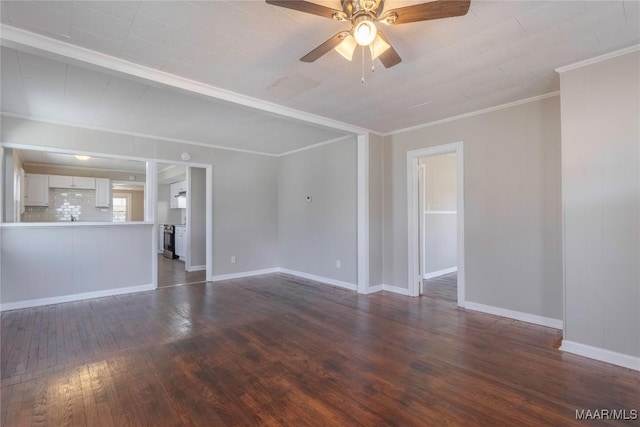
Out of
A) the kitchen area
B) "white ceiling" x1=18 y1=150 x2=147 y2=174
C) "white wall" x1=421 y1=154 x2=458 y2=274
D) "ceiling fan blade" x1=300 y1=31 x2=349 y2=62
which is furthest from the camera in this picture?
"white wall" x1=421 y1=154 x2=458 y2=274

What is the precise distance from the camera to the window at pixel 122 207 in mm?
8391

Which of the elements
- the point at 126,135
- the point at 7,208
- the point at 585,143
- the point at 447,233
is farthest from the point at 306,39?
the point at 447,233

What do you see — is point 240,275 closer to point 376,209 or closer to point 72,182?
point 376,209

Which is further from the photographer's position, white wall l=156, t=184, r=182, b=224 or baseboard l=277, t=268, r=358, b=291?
white wall l=156, t=184, r=182, b=224

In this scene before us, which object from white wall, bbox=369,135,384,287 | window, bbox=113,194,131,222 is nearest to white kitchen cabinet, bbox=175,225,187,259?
window, bbox=113,194,131,222

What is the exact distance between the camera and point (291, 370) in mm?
2367

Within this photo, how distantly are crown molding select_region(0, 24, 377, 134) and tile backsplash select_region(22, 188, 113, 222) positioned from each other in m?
5.61

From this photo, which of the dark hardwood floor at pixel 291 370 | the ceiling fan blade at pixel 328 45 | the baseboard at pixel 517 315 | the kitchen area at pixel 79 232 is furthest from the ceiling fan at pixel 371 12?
the kitchen area at pixel 79 232

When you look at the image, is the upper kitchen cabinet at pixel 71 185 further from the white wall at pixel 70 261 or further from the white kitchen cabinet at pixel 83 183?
the white wall at pixel 70 261

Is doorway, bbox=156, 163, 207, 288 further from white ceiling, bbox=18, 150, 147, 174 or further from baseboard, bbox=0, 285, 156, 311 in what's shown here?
white ceiling, bbox=18, 150, 147, 174

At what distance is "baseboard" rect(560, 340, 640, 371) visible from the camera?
2373 mm

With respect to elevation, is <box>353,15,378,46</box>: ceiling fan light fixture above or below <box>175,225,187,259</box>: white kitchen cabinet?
above

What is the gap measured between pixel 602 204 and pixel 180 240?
7909 millimetres

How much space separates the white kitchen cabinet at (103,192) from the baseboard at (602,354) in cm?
849
